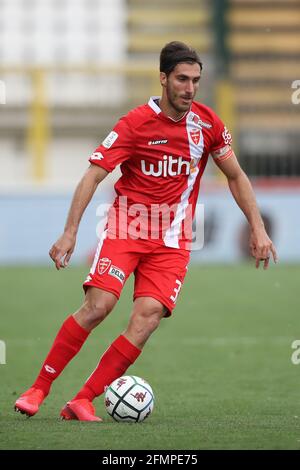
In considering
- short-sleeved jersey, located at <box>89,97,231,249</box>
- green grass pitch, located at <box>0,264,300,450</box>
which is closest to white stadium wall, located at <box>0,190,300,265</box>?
green grass pitch, located at <box>0,264,300,450</box>

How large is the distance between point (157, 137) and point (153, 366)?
2.91 meters

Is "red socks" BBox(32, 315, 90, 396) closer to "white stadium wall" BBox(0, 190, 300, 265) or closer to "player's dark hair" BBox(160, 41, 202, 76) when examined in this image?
"player's dark hair" BBox(160, 41, 202, 76)

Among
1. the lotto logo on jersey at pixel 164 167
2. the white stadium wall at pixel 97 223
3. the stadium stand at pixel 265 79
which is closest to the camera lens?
the lotto logo on jersey at pixel 164 167

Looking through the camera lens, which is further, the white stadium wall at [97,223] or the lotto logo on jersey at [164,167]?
the white stadium wall at [97,223]

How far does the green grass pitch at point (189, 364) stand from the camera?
5305 millimetres

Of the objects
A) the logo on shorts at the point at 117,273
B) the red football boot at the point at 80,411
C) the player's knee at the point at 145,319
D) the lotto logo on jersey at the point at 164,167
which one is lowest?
the red football boot at the point at 80,411

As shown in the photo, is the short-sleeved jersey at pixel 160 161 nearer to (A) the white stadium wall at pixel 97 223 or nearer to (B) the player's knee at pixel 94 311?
(B) the player's knee at pixel 94 311

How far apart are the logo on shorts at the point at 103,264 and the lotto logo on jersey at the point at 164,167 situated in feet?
1.81

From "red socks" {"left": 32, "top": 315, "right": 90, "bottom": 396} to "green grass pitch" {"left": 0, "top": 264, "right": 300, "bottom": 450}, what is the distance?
0.70ft

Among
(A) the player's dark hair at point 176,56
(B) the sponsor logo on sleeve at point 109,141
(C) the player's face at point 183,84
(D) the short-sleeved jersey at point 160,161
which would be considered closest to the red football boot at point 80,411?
(D) the short-sleeved jersey at point 160,161

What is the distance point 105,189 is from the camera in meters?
17.8

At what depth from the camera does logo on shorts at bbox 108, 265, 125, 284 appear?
19.7 feet
